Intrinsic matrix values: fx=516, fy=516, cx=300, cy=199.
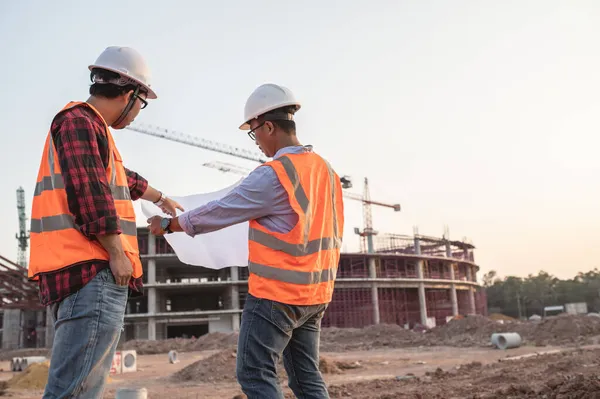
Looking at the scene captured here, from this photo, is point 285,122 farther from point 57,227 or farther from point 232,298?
point 232,298

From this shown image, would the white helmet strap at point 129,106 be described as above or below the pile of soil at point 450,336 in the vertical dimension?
above

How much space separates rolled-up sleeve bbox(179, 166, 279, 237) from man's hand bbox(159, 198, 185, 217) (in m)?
0.78

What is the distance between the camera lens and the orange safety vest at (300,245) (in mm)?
2289

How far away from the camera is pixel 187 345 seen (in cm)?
3222

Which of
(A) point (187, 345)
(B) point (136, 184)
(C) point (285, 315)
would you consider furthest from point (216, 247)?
(A) point (187, 345)

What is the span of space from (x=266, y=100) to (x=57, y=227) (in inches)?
46.0

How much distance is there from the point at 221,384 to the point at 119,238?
9671 millimetres

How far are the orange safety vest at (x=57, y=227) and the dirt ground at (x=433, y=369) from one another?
14.5 ft

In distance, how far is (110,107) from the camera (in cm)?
222

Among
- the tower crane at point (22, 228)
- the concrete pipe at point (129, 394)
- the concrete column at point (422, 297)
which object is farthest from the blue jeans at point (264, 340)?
the tower crane at point (22, 228)

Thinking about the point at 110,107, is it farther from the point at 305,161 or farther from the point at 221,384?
the point at 221,384

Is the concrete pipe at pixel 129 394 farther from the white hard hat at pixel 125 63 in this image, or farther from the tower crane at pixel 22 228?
the tower crane at pixel 22 228

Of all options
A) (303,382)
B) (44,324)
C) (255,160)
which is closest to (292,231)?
(303,382)

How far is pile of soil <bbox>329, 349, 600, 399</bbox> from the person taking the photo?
16.6 feet
